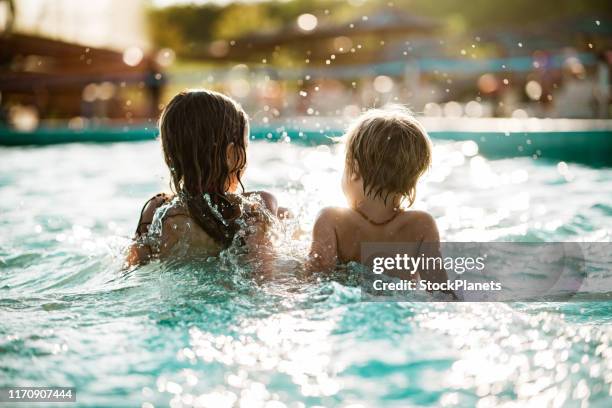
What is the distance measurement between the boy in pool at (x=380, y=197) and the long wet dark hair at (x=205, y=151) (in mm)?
376

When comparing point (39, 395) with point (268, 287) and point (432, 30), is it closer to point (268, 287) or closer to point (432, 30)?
point (268, 287)

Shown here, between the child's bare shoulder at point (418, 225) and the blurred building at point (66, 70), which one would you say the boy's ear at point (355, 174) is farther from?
the blurred building at point (66, 70)

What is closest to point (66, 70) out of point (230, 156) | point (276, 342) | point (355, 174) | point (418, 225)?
point (230, 156)

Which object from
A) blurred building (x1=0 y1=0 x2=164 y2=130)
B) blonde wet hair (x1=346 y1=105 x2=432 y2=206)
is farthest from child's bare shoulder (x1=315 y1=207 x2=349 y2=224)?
blurred building (x1=0 y1=0 x2=164 y2=130)

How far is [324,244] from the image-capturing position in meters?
2.40

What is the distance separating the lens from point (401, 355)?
5.77ft

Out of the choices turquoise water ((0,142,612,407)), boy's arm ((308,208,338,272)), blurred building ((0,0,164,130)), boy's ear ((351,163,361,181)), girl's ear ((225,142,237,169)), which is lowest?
turquoise water ((0,142,612,407))

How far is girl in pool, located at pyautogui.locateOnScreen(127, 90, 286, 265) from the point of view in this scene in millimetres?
2473

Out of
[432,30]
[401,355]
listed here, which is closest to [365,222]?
[401,355]

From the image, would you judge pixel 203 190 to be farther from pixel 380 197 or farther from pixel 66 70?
pixel 66 70

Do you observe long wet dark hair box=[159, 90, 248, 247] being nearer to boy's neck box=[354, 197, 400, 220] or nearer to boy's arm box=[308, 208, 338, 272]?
boy's arm box=[308, 208, 338, 272]

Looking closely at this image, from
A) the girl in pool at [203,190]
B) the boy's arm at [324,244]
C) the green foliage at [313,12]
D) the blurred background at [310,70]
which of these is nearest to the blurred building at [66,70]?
the blurred background at [310,70]

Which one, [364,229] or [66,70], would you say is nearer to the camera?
[364,229]

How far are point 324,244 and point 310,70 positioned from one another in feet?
44.2
